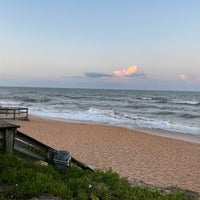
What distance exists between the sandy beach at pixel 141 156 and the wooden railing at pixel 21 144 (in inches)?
96.4

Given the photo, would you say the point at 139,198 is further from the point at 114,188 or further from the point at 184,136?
the point at 184,136

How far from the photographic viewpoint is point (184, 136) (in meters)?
17.6

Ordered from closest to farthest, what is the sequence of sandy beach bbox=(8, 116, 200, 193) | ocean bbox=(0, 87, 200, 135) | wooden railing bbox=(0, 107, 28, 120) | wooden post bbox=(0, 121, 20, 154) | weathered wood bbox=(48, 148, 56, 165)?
wooden post bbox=(0, 121, 20, 154), weathered wood bbox=(48, 148, 56, 165), sandy beach bbox=(8, 116, 200, 193), wooden railing bbox=(0, 107, 28, 120), ocean bbox=(0, 87, 200, 135)

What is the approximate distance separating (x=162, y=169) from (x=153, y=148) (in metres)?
3.73

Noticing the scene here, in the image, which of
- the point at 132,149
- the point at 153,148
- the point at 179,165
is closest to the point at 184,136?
the point at 153,148

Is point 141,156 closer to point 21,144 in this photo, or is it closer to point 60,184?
point 21,144

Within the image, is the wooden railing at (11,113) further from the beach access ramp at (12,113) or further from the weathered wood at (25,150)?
the weathered wood at (25,150)

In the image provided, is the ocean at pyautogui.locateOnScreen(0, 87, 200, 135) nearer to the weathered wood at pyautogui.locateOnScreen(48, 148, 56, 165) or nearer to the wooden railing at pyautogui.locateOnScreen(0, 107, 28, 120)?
the wooden railing at pyautogui.locateOnScreen(0, 107, 28, 120)

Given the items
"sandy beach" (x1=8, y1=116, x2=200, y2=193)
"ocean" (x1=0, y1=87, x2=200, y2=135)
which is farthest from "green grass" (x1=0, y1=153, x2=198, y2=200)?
"ocean" (x1=0, y1=87, x2=200, y2=135)

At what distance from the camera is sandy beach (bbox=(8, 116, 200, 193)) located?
317 inches

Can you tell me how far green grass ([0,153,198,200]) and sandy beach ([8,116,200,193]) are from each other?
206cm

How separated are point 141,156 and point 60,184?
21.9ft

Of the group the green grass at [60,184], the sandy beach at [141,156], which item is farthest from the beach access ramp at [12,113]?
the green grass at [60,184]

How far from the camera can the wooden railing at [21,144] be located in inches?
198
